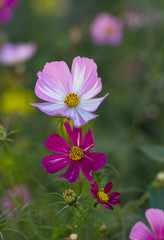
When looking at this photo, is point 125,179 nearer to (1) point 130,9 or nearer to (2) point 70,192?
(2) point 70,192

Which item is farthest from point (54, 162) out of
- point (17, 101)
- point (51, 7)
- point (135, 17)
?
point (51, 7)

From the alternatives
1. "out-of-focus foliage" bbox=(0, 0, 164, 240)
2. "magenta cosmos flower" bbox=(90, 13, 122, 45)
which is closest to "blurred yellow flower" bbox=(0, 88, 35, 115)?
"out-of-focus foliage" bbox=(0, 0, 164, 240)

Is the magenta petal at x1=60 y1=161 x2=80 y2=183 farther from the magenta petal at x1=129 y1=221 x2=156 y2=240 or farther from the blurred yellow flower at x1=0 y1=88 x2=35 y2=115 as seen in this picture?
the blurred yellow flower at x1=0 y1=88 x2=35 y2=115

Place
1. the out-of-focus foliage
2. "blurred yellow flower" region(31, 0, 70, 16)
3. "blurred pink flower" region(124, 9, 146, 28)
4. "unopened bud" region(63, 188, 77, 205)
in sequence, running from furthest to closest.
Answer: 1. "blurred yellow flower" region(31, 0, 70, 16)
2. "blurred pink flower" region(124, 9, 146, 28)
3. the out-of-focus foliage
4. "unopened bud" region(63, 188, 77, 205)

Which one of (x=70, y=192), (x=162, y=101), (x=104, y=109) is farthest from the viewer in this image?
(x=104, y=109)

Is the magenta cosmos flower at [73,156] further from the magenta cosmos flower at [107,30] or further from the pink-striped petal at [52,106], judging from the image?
the magenta cosmos flower at [107,30]

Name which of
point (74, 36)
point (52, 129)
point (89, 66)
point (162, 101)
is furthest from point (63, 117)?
point (74, 36)
